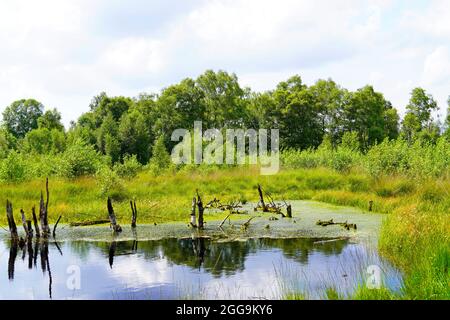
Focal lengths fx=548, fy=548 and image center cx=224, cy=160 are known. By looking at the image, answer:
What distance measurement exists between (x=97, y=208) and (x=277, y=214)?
A: 19.4 feet

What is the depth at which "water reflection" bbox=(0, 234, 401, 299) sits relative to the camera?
373 inches

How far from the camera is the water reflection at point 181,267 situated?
373 inches

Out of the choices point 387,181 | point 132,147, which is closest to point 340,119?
point 132,147

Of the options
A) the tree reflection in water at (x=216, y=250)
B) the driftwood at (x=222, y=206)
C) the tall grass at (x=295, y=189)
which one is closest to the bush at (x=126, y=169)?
the tall grass at (x=295, y=189)

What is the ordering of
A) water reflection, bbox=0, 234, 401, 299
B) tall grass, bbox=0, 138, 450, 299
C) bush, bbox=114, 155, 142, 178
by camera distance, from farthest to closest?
bush, bbox=114, 155, 142, 178, tall grass, bbox=0, 138, 450, 299, water reflection, bbox=0, 234, 401, 299

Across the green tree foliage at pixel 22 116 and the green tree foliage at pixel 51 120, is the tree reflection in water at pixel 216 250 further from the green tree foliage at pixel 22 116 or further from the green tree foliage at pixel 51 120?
the green tree foliage at pixel 22 116

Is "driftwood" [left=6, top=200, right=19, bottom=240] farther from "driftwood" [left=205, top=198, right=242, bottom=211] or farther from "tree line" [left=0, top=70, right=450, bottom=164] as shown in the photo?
"tree line" [left=0, top=70, right=450, bottom=164]

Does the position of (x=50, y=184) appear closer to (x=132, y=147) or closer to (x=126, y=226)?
(x=126, y=226)

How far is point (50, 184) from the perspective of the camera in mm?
20719

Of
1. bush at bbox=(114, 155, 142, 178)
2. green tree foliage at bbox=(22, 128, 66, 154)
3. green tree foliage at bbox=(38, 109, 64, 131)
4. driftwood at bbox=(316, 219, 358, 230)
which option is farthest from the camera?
green tree foliage at bbox=(38, 109, 64, 131)

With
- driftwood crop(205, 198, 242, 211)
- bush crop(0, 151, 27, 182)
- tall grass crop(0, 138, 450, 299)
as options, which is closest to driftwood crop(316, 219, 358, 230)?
tall grass crop(0, 138, 450, 299)

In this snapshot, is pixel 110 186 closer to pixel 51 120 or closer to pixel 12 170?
pixel 12 170

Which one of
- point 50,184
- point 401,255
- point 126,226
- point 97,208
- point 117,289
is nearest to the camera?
point 117,289

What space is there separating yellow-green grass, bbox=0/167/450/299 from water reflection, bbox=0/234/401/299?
2.55ft
